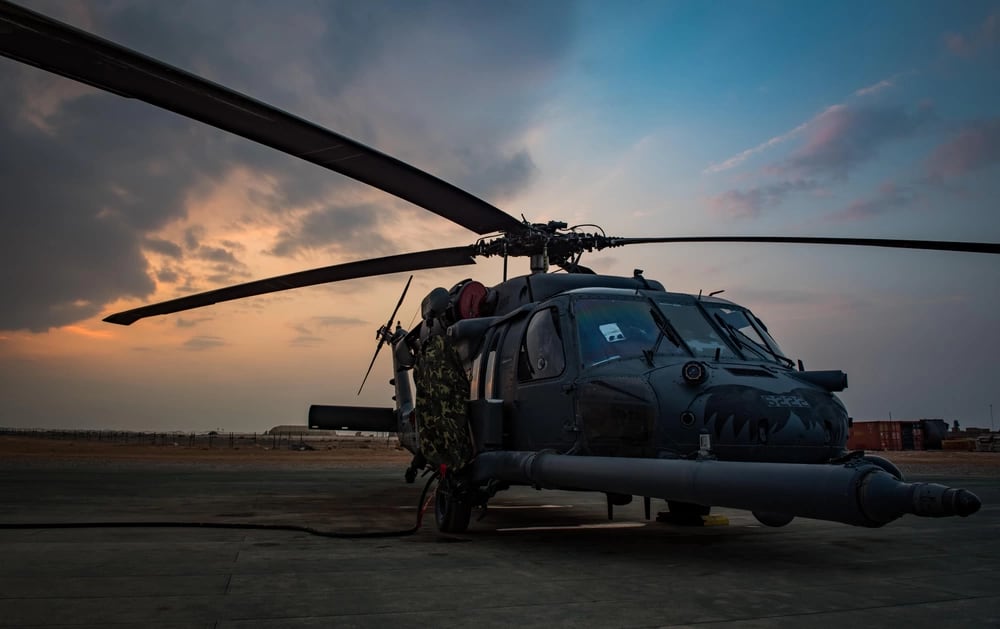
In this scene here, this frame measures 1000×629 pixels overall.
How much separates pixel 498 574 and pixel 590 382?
2.10 metres

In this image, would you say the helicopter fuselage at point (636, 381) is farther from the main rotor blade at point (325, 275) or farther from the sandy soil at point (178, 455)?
the sandy soil at point (178, 455)

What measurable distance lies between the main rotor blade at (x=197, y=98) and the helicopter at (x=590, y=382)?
14 millimetres

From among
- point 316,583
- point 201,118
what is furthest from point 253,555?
point 201,118

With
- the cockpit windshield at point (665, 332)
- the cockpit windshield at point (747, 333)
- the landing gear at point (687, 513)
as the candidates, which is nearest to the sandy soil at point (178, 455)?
the landing gear at point (687, 513)

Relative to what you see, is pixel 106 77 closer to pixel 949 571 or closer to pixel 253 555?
pixel 253 555

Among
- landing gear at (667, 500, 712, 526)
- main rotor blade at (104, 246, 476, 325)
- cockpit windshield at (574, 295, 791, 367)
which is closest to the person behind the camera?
cockpit windshield at (574, 295, 791, 367)

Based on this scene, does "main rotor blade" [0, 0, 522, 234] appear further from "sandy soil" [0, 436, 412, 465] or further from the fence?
the fence

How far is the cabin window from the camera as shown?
7.25 meters

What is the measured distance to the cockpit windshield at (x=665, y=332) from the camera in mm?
6812

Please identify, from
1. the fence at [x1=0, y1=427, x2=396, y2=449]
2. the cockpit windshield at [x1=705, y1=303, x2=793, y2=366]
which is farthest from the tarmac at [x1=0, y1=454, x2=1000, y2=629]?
the fence at [x1=0, y1=427, x2=396, y2=449]

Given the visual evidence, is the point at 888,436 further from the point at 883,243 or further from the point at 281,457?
the point at 883,243

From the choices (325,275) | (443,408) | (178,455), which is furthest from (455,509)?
(178,455)

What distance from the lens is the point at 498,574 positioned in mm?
5121

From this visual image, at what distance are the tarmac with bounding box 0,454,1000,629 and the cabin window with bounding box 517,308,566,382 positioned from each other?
65.2 inches
